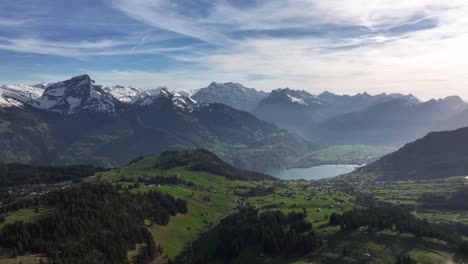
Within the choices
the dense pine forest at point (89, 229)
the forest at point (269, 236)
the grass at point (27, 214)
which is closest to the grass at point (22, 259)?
the dense pine forest at point (89, 229)

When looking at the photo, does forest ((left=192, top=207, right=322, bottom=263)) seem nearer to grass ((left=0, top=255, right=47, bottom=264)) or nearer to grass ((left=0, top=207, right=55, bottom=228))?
grass ((left=0, top=255, right=47, bottom=264))

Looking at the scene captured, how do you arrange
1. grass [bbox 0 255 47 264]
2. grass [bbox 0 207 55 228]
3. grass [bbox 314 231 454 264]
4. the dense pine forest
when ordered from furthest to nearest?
1. grass [bbox 0 207 55 228]
2. grass [bbox 314 231 454 264]
3. the dense pine forest
4. grass [bbox 0 255 47 264]

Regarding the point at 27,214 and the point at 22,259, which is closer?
the point at 22,259

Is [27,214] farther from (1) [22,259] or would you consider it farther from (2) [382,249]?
(2) [382,249]

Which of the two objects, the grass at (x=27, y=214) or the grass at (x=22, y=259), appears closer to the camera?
the grass at (x=22, y=259)

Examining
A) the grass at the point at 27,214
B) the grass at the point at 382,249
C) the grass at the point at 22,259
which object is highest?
the grass at the point at 27,214

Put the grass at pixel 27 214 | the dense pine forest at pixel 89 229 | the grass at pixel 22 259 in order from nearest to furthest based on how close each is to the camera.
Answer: the grass at pixel 22 259 → the dense pine forest at pixel 89 229 → the grass at pixel 27 214

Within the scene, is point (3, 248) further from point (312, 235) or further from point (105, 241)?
point (312, 235)

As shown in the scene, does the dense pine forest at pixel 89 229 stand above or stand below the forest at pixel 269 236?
above

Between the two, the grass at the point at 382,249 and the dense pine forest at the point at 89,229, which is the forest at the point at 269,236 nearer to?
the grass at the point at 382,249

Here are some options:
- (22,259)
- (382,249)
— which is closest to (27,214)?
(22,259)

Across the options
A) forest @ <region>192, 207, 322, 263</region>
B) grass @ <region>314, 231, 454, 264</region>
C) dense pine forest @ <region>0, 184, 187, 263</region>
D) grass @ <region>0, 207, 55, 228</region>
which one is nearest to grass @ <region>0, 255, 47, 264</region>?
dense pine forest @ <region>0, 184, 187, 263</region>

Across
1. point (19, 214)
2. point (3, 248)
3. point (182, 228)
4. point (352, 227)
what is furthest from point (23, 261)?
point (352, 227)
